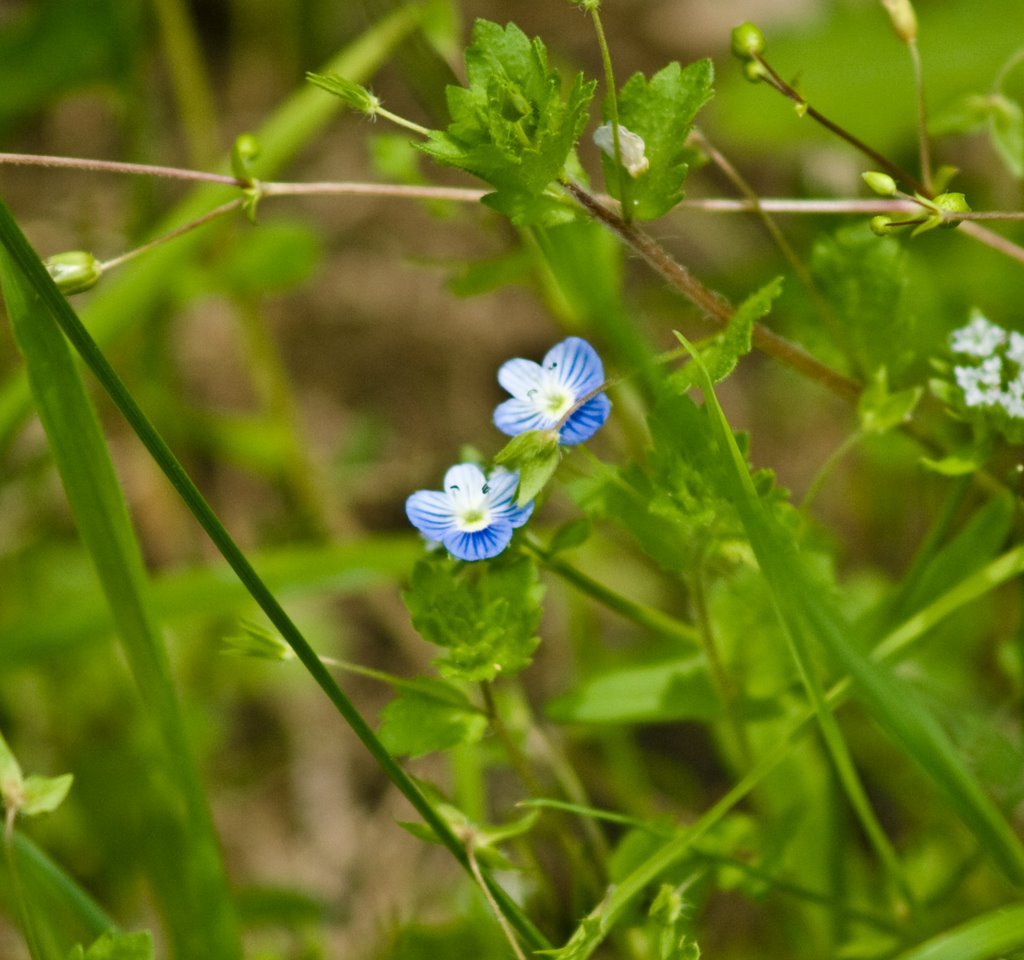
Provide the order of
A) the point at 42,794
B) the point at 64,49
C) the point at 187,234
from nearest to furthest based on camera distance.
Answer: the point at 42,794
the point at 187,234
the point at 64,49

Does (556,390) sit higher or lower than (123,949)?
higher

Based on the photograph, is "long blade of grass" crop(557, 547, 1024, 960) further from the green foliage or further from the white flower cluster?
the green foliage

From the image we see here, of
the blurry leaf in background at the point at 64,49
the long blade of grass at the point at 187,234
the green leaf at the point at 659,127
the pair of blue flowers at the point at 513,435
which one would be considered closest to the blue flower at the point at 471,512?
the pair of blue flowers at the point at 513,435

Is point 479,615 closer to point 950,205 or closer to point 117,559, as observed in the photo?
point 117,559

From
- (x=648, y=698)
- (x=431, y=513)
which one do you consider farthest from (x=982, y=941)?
(x=431, y=513)

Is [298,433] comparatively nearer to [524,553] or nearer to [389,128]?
[389,128]
